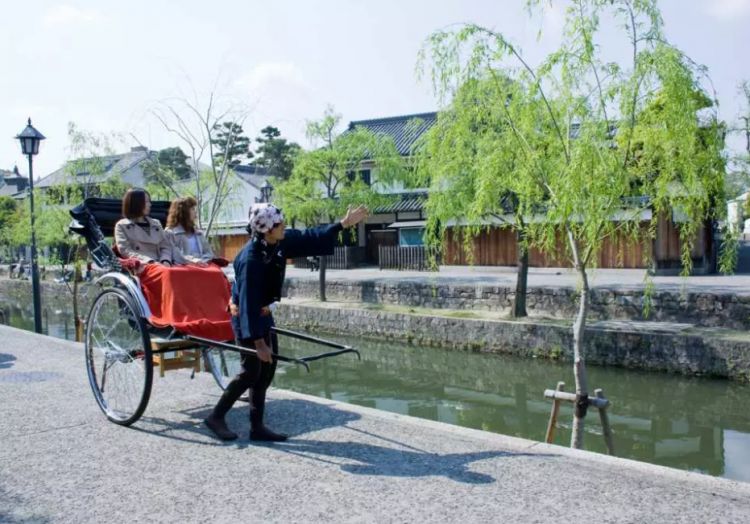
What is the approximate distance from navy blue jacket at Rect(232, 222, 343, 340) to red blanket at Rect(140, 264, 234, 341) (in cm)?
39

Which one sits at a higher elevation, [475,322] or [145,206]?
[145,206]

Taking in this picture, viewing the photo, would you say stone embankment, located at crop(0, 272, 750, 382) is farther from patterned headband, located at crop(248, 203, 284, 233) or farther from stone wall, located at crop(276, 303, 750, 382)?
patterned headband, located at crop(248, 203, 284, 233)

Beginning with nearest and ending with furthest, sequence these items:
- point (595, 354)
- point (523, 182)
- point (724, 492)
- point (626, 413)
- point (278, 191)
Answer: point (724, 492) < point (523, 182) < point (626, 413) < point (595, 354) < point (278, 191)

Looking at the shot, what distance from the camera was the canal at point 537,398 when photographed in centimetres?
729

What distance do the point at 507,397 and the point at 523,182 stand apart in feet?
14.8

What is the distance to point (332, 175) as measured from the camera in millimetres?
17641

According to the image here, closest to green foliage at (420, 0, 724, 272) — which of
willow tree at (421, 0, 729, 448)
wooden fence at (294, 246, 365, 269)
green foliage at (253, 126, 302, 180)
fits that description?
willow tree at (421, 0, 729, 448)

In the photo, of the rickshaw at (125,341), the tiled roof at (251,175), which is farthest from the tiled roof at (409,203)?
the rickshaw at (125,341)

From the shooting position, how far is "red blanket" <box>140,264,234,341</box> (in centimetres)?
435

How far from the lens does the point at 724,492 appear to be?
10.6 ft

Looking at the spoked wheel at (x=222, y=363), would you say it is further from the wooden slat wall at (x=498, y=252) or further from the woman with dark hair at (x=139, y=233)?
the wooden slat wall at (x=498, y=252)

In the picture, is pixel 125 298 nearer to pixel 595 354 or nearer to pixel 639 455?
pixel 639 455

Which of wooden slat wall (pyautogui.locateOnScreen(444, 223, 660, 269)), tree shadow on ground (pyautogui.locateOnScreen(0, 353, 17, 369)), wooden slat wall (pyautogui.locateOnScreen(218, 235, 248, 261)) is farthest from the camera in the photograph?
wooden slat wall (pyautogui.locateOnScreen(218, 235, 248, 261))

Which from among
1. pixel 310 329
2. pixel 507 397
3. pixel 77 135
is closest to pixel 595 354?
pixel 507 397
